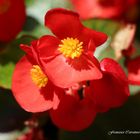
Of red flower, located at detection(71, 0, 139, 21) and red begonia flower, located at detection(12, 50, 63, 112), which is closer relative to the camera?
red begonia flower, located at detection(12, 50, 63, 112)

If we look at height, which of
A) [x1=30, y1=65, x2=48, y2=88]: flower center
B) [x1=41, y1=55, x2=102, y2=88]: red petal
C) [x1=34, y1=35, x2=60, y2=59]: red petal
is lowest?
[x1=30, y1=65, x2=48, y2=88]: flower center

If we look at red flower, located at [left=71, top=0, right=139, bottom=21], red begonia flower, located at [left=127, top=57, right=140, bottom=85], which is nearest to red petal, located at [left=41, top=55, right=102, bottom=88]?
red begonia flower, located at [left=127, top=57, right=140, bottom=85]

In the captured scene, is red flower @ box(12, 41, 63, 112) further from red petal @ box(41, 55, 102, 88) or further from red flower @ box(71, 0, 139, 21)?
red flower @ box(71, 0, 139, 21)

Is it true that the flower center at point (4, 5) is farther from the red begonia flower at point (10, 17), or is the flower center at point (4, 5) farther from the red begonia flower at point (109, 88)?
the red begonia flower at point (109, 88)

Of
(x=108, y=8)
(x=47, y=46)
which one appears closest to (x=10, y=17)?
(x=47, y=46)

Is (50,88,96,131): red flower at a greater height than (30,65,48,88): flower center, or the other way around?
(30,65,48,88): flower center

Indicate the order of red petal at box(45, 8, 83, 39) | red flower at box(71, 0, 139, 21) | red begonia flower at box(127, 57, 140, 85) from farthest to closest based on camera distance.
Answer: red flower at box(71, 0, 139, 21), red begonia flower at box(127, 57, 140, 85), red petal at box(45, 8, 83, 39)
